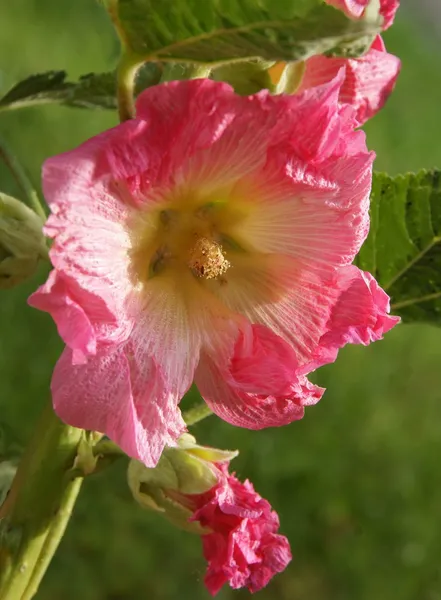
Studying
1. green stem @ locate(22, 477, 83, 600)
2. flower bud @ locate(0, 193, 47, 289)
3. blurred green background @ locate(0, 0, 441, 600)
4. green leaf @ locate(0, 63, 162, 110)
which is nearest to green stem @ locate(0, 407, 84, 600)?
green stem @ locate(22, 477, 83, 600)

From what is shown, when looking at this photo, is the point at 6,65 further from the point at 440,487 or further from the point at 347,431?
the point at 440,487

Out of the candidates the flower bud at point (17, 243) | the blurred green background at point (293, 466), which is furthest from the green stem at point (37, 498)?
the blurred green background at point (293, 466)

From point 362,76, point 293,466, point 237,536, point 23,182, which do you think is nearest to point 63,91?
point 23,182

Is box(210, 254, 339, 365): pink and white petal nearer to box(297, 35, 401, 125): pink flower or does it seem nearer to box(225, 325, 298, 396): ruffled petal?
box(225, 325, 298, 396): ruffled petal

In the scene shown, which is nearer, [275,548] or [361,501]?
[275,548]

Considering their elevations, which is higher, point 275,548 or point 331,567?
point 275,548

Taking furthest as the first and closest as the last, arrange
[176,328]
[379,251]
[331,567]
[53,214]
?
1. [331,567]
2. [379,251]
3. [176,328]
4. [53,214]

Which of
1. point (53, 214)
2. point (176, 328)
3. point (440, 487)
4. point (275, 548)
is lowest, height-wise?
point (440, 487)

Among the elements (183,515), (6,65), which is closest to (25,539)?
(183,515)
